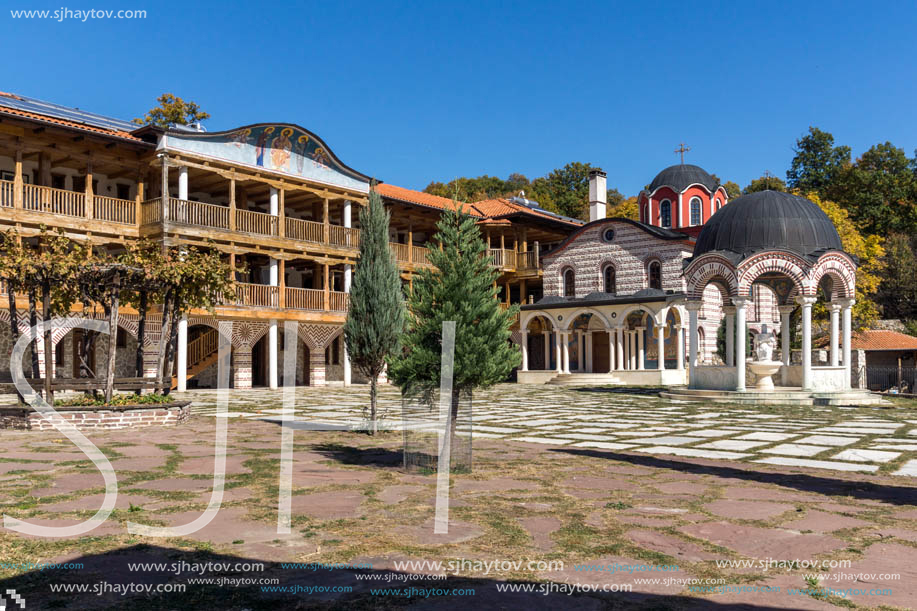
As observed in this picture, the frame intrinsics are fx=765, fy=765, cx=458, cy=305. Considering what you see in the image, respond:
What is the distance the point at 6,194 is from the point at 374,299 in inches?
657

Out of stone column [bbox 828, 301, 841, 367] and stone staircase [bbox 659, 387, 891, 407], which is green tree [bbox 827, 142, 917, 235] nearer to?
stone column [bbox 828, 301, 841, 367]

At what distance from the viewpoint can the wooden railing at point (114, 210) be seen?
78.5 ft

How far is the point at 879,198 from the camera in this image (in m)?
47.2

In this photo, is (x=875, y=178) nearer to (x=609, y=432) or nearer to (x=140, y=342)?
(x=609, y=432)

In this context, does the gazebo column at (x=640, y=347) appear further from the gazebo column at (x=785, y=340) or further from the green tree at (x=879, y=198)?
the green tree at (x=879, y=198)

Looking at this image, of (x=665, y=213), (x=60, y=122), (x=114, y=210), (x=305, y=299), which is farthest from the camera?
(x=665, y=213)

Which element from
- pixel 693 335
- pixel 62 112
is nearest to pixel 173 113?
pixel 62 112

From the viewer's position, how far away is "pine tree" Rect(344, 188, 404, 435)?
1070 centimetres

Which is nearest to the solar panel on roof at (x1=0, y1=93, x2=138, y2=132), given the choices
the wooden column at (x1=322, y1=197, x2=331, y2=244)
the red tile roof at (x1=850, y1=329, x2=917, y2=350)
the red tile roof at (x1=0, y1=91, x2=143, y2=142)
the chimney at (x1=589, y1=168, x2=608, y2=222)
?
the red tile roof at (x1=0, y1=91, x2=143, y2=142)

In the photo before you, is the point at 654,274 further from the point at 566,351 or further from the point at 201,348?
the point at 201,348

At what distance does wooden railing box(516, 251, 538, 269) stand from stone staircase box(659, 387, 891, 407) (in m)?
17.1

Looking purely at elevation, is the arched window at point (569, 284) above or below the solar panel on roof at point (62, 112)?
below

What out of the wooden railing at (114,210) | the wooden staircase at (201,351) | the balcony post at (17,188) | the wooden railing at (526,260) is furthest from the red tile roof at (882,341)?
the balcony post at (17,188)

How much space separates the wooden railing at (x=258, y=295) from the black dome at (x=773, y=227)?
14.3 meters
